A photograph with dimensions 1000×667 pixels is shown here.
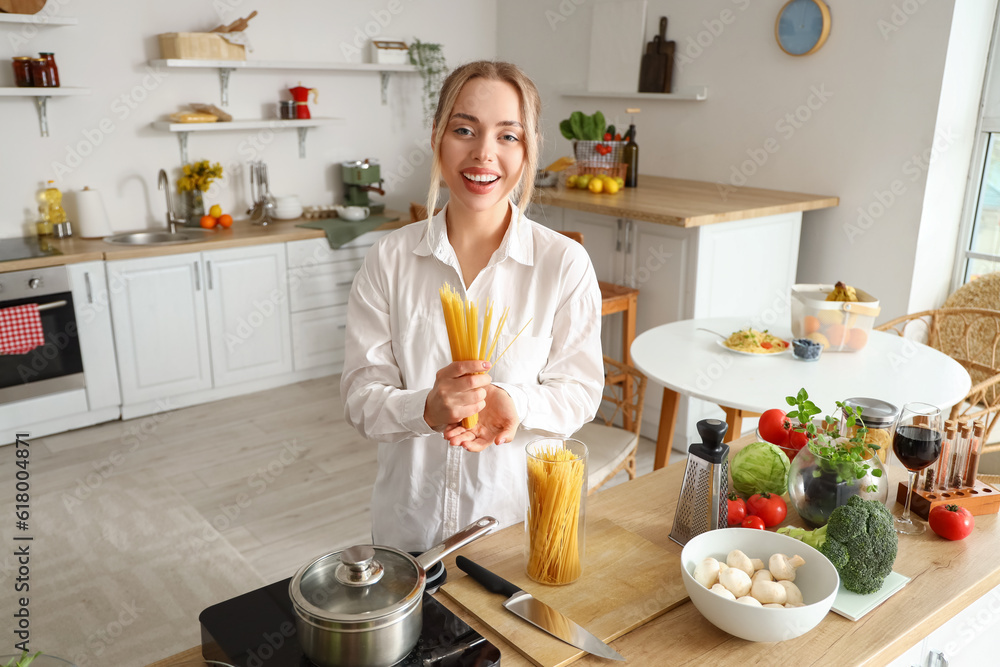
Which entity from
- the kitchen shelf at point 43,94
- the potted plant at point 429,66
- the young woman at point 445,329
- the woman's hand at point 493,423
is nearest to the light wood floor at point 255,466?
the young woman at point 445,329

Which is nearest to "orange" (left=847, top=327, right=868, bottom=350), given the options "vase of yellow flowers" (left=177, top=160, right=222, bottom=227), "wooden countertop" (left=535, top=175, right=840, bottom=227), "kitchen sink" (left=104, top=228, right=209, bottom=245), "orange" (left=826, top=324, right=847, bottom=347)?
"orange" (left=826, top=324, right=847, bottom=347)

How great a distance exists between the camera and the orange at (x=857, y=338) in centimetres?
239

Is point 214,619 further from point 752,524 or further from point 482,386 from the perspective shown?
point 752,524

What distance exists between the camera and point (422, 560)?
1005 mm

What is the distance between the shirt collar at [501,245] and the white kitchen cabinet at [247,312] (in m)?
2.68

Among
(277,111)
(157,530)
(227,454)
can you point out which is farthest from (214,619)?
(277,111)

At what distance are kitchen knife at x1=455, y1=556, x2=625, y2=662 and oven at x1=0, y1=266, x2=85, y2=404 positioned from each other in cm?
293

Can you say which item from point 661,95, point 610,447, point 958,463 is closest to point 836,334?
point 610,447

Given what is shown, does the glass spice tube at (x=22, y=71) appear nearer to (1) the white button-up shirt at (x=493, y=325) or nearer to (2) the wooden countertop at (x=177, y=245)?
(2) the wooden countertop at (x=177, y=245)

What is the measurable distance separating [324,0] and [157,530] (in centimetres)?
317

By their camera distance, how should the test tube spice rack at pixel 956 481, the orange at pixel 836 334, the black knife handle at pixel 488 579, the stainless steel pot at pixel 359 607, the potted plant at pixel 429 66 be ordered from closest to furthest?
the stainless steel pot at pixel 359 607
the black knife handle at pixel 488 579
the test tube spice rack at pixel 956 481
the orange at pixel 836 334
the potted plant at pixel 429 66

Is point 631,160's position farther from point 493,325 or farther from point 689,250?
point 493,325

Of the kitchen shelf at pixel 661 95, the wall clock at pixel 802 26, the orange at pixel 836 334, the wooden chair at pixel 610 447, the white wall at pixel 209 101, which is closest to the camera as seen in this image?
the wooden chair at pixel 610 447

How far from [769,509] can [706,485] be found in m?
0.14
